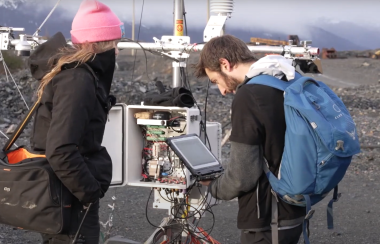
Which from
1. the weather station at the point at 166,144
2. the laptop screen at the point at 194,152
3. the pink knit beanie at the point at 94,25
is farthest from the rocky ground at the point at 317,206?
the pink knit beanie at the point at 94,25

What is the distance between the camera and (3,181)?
11.1 feet

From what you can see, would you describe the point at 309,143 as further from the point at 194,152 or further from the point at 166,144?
the point at 166,144

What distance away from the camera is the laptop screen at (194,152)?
399cm

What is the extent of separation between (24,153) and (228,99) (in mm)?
18760

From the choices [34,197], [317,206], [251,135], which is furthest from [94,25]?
[317,206]

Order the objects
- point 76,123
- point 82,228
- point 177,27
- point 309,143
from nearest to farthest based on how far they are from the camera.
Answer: point 309,143 < point 76,123 < point 82,228 < point 177,27

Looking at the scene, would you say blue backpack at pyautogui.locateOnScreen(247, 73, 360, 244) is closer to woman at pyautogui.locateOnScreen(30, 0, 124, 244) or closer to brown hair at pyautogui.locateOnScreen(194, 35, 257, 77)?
brown hair at pyautogui.locateOnScreen(194, 35, 257, 77)

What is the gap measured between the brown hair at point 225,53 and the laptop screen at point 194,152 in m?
0.80

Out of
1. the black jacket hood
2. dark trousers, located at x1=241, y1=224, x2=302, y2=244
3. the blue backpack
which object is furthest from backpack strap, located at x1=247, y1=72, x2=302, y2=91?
the black jacket hood

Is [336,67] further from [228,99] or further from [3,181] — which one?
[3,181]

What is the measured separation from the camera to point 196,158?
406 cm

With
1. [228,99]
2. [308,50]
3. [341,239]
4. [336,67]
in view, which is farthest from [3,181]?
[336,67]

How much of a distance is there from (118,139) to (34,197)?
2.26m

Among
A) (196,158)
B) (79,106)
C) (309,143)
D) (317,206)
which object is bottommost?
(317,206)
